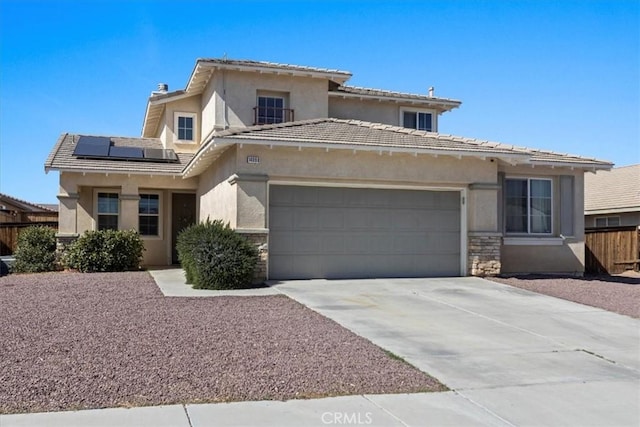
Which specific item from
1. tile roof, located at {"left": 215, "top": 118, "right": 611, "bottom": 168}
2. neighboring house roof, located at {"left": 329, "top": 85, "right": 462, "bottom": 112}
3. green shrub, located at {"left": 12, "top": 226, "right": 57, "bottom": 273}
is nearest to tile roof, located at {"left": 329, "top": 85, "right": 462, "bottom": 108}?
neighboring house roof, located at {"left": 329, "top": 85, "right": 462, "bottom": 112}

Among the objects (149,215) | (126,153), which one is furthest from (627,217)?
(126,153)

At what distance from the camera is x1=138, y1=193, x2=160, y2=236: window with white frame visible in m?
21.0

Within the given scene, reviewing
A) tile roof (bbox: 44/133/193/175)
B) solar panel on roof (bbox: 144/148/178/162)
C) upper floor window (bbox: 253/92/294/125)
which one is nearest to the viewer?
tile roof (bbox: 44/133/193/175)

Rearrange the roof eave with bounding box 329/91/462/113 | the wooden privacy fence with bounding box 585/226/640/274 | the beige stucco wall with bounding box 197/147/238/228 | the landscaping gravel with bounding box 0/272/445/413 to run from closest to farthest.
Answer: the landscaping gravel with bounding box 0/272/445/413 → the beige stucco wall with bounding box 197/147/238/228 → the wooden privacy fence with bounding box 585/226/640/274 → the roof eave with bounding box 329/91/462/113

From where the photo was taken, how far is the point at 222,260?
511 inches

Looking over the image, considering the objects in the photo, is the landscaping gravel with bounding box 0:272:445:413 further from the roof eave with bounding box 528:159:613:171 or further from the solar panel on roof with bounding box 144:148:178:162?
the solar panel on roof with bounding box 144:148:178:162

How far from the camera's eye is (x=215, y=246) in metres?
13.1

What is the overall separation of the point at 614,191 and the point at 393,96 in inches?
580

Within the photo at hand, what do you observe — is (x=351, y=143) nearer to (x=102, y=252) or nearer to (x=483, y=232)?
(x=483, y=232)

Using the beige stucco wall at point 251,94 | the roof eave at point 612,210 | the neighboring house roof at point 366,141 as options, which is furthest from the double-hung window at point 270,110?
the roof eave at point 612,210

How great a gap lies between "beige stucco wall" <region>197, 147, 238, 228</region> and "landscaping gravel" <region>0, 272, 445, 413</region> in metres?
3.82

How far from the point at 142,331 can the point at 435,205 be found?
9.44 metres

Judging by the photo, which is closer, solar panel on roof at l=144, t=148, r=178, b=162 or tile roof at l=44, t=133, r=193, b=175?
tile roof at l=44, t=133, r=193, b=175

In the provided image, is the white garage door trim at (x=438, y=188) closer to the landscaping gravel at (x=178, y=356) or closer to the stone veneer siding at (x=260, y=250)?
the stone veneer siding at (x=260, y=250)
